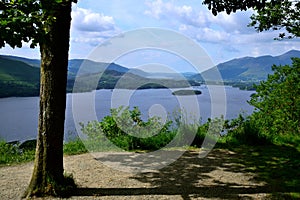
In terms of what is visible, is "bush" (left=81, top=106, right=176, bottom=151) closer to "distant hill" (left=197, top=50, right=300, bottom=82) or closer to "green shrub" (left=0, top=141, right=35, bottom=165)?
"green shrub" (left=0, top=141, right=35, bottom=165)

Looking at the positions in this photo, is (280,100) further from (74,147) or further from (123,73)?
(74,147)

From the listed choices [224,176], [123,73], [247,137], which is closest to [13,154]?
[123,73]

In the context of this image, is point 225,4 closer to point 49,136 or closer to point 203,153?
point 203,153

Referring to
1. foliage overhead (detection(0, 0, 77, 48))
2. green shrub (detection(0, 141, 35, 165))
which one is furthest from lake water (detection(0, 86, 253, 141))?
foliage overhead (detection(0, 0, 77, 48))

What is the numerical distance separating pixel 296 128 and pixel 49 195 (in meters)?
8.91

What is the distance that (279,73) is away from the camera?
12.6 meters

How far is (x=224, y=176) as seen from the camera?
17.1ft

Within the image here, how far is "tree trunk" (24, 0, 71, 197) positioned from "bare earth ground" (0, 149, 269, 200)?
364 millimetres

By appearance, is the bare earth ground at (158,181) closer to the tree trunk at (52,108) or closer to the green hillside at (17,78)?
the tree trunk at (52,108)

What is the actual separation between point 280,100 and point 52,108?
9.82 meters

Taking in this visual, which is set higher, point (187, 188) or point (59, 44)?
point (59, 44)

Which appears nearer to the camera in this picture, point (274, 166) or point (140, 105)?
point (274, 166)

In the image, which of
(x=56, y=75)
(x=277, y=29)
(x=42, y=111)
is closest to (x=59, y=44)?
(x=56, y=75)

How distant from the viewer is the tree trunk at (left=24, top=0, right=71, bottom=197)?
4.14 metres
